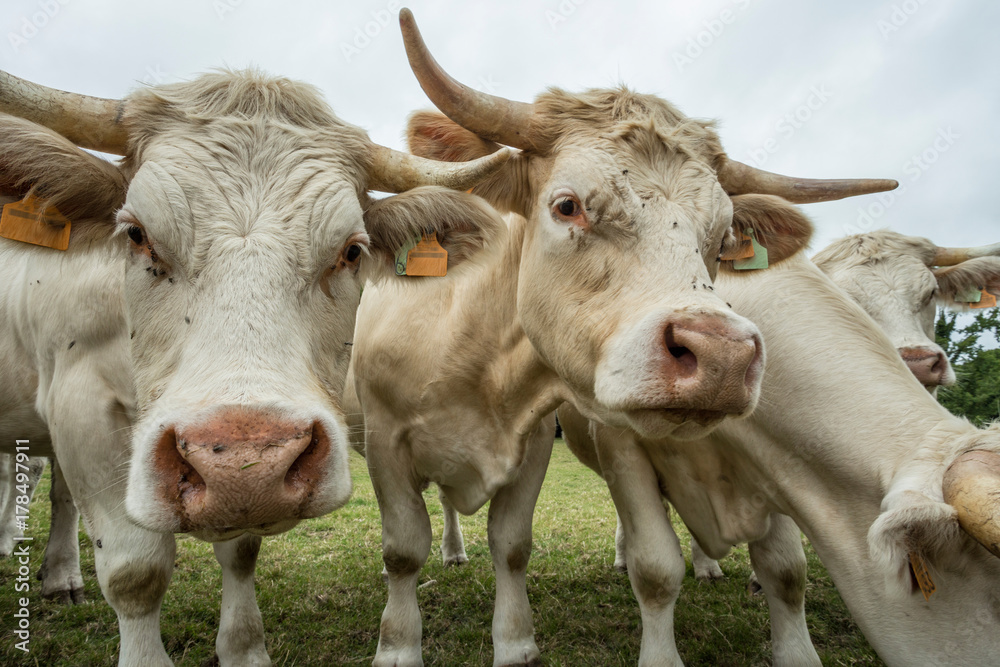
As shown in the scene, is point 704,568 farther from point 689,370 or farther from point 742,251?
point 689,370

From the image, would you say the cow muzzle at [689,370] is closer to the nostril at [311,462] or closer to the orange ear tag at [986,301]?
the nostril at [311,462]

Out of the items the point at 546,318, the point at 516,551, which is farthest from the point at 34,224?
the point at 516,551

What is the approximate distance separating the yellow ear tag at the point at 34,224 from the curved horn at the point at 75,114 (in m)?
0.30

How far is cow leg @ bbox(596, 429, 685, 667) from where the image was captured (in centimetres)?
330

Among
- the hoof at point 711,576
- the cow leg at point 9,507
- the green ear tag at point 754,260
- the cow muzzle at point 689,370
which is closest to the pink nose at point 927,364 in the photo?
the green ear tag at point 754,260

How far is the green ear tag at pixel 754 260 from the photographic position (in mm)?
3455

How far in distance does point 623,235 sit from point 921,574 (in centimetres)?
169

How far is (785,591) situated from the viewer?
3521mm

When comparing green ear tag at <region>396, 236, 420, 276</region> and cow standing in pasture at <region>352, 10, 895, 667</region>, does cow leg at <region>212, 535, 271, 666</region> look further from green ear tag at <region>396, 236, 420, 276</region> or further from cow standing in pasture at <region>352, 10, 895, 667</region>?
green ear tag at <region>396, 236, 420, 276</region>

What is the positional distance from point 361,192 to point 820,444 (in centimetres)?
243

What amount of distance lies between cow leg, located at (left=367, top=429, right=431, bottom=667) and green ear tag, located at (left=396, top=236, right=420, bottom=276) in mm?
1441

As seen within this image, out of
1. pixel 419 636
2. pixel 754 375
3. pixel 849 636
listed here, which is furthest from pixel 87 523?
pixel 849 636

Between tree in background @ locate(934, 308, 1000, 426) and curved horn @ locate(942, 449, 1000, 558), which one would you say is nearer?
curved horn @ locate(942, 449, 1000, 558)

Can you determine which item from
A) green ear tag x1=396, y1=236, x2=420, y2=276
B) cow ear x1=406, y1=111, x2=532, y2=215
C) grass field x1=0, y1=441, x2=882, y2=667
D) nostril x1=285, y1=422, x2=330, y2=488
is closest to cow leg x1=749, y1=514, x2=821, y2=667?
grass field x1=0, y1=441, x2=882, y2=667
